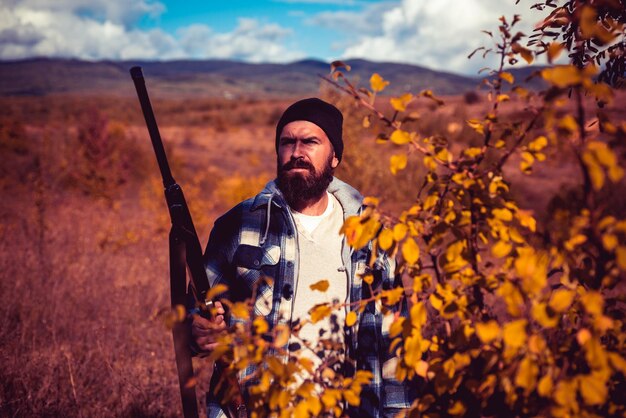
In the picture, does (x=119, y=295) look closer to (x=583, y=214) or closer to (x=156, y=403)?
(x=156, y=403)

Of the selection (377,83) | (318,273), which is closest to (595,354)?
(377,83)

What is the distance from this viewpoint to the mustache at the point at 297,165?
205 centimetres

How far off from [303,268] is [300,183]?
0.47m

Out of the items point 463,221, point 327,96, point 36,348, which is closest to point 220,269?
point 463,221

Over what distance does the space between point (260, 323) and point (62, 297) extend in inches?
190

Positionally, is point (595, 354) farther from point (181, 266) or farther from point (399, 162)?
point (181, 266)

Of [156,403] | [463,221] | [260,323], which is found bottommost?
[156,403]

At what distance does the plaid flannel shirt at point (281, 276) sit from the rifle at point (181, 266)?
19 cm

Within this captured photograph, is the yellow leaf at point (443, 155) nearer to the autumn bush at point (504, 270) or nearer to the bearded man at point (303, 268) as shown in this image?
the autumn bush at point (504, 270)

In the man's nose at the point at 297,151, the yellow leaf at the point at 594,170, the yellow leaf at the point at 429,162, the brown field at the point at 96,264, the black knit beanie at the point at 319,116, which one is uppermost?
the black knit beanie at the point at 319,116

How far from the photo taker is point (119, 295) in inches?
187

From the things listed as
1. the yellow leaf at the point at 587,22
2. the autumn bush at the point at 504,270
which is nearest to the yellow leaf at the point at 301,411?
the autumn bush at the point at 504,270

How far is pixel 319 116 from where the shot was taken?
84.4 inches

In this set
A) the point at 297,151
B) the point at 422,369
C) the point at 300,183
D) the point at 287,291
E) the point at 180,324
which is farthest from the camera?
the point at 297,151
